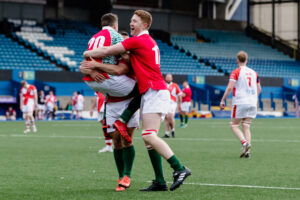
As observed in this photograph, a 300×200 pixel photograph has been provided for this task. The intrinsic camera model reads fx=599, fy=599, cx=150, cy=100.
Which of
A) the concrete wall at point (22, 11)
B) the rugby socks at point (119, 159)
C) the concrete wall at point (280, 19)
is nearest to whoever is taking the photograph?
the rugby socks at point (119, 159)

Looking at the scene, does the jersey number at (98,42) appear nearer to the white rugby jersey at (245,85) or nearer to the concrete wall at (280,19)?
the white rugby jersey at (245,85)

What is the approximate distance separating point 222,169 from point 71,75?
30.6 m

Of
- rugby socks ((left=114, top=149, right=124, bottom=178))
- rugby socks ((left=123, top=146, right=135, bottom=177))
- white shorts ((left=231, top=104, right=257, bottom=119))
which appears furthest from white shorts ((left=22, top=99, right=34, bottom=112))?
rugby socks ((left=123, top=146, right=135, bottom=177))

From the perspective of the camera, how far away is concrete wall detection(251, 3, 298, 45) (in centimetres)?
5675

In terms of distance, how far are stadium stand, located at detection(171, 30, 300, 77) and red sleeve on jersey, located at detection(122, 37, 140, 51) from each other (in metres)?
42.2

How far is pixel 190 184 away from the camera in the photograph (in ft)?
26.3

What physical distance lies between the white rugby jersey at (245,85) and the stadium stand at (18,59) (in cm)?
2747

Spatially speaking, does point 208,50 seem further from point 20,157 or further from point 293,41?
point 20,157

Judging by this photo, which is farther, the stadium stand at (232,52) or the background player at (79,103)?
the stadium stand at (232,52)

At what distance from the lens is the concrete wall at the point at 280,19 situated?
56.8 metres

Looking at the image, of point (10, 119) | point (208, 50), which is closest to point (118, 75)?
point (10, 119)

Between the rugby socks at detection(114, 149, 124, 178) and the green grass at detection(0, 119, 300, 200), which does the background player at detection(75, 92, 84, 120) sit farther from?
the rugby socks at detection(114, 149, 124, 178)

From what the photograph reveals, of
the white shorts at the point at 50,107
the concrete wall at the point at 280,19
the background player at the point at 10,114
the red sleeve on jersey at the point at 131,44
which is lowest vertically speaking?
the background player at the point at 10,114

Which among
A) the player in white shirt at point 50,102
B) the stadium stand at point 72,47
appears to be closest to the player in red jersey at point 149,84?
the player in white shirt at point 50,102
